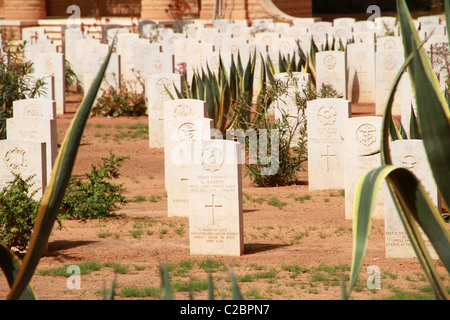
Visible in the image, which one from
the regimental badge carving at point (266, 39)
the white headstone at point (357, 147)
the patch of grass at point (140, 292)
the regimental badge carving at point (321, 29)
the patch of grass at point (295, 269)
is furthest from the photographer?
the regimental badge carving at point (321, 29)

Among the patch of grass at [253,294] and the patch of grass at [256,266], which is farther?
the patch of grass at [256,266]

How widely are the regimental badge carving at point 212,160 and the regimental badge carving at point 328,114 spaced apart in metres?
2.61

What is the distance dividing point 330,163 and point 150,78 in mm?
3927

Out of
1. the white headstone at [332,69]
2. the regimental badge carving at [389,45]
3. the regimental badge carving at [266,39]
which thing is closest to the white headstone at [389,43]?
the regimental badge carving at [389,45]

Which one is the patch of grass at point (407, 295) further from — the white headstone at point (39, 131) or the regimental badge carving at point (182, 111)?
the regimental badge carving at point (182, 111)

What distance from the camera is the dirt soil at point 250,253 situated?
4844mm

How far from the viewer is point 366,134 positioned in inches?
274

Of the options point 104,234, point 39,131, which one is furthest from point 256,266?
point 39,131

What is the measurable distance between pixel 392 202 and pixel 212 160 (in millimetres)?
1453

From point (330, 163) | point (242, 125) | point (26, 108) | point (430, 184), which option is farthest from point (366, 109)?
point (430, 184)

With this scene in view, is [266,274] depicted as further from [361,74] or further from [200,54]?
[200,54]

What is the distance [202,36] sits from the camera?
1941 cm

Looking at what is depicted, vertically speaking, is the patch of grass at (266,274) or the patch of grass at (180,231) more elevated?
the patch of grass at (180,231)

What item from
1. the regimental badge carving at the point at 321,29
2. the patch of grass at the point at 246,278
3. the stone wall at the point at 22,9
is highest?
the stone wall at the point at 22,9
